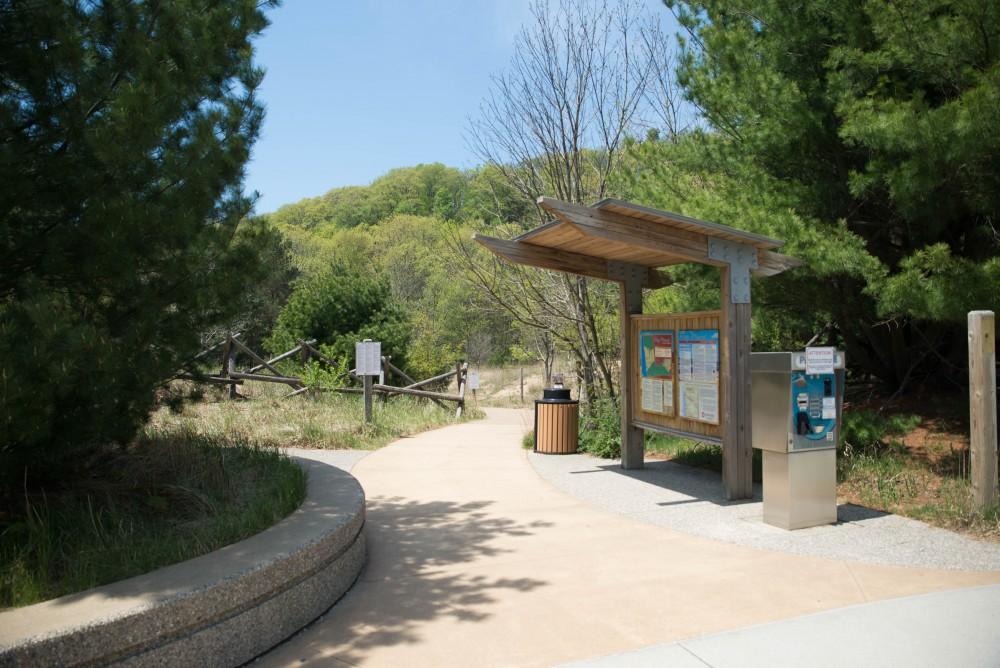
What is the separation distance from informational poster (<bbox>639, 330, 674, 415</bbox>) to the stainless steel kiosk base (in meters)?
2.08

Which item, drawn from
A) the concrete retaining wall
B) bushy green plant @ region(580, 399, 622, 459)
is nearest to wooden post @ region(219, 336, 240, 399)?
bushy green plant @ region(580, 399, 622, 459)

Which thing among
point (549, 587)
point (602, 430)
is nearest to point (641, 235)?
point (549, 587)

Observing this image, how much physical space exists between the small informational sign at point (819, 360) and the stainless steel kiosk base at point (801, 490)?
726mm

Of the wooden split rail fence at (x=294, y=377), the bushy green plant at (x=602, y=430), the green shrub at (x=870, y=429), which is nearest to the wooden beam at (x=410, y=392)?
the wooden split rail fence at (x=294, y=377)

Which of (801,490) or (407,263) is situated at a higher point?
(407,263)

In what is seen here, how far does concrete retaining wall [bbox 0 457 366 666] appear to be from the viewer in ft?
10.4

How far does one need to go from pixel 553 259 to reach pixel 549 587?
15.7 ft

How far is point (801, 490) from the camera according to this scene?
6230mm

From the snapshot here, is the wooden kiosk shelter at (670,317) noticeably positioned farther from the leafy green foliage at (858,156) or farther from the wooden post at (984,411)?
the wooden post at (984,411)

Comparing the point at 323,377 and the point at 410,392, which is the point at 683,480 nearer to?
the point at 410,392

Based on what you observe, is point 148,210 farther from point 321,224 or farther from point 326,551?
point 321,224

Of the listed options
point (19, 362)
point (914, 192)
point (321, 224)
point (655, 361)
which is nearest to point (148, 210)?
point (19, 362)

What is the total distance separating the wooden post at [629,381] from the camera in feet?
30.3

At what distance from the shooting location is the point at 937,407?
9.50m
